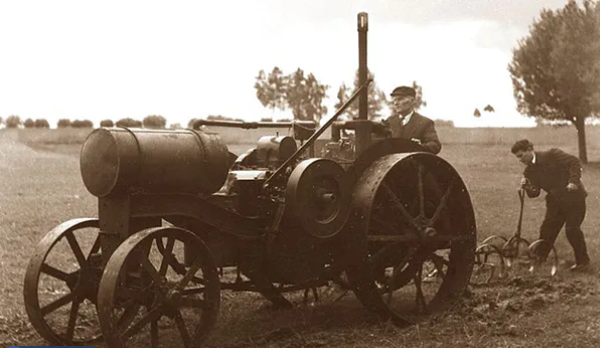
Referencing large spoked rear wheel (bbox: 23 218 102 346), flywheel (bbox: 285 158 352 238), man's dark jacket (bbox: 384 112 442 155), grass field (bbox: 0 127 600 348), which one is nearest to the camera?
large spoked rear wheel (bbox: 23 218 102 346)

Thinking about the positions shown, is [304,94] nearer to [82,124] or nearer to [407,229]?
[407,229]

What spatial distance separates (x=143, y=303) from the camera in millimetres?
4988

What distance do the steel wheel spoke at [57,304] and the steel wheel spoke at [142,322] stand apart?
0.77m

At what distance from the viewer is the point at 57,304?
5.31 metres

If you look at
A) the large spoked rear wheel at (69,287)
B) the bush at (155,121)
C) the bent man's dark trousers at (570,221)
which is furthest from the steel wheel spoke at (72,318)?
the bush at (155,121)

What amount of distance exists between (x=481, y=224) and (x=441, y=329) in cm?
587

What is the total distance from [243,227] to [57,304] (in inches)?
55.9

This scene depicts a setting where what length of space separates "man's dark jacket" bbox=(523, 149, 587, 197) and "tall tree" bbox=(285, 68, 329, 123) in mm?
2705

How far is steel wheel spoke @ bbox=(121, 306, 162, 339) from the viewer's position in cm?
479

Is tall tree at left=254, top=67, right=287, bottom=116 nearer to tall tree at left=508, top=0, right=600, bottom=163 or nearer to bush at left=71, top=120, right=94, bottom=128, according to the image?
tall tree at left=508, top=0, right=600, bottom=163

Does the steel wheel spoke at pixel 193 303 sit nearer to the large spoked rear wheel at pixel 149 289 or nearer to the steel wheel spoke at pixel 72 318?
the large spoked rear wheel at pixel 149 289

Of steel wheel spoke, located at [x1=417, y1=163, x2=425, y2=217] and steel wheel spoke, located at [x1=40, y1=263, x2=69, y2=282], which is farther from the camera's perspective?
steel wheel spoke, located at [x1=417, y1=163, x2=425, y2=217]

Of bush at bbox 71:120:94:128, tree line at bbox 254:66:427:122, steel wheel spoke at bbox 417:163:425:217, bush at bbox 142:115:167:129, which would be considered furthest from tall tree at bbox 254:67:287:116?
bush at bbox 71:120:94:128

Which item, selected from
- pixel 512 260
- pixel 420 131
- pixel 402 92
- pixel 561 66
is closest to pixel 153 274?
pixel 420 131
